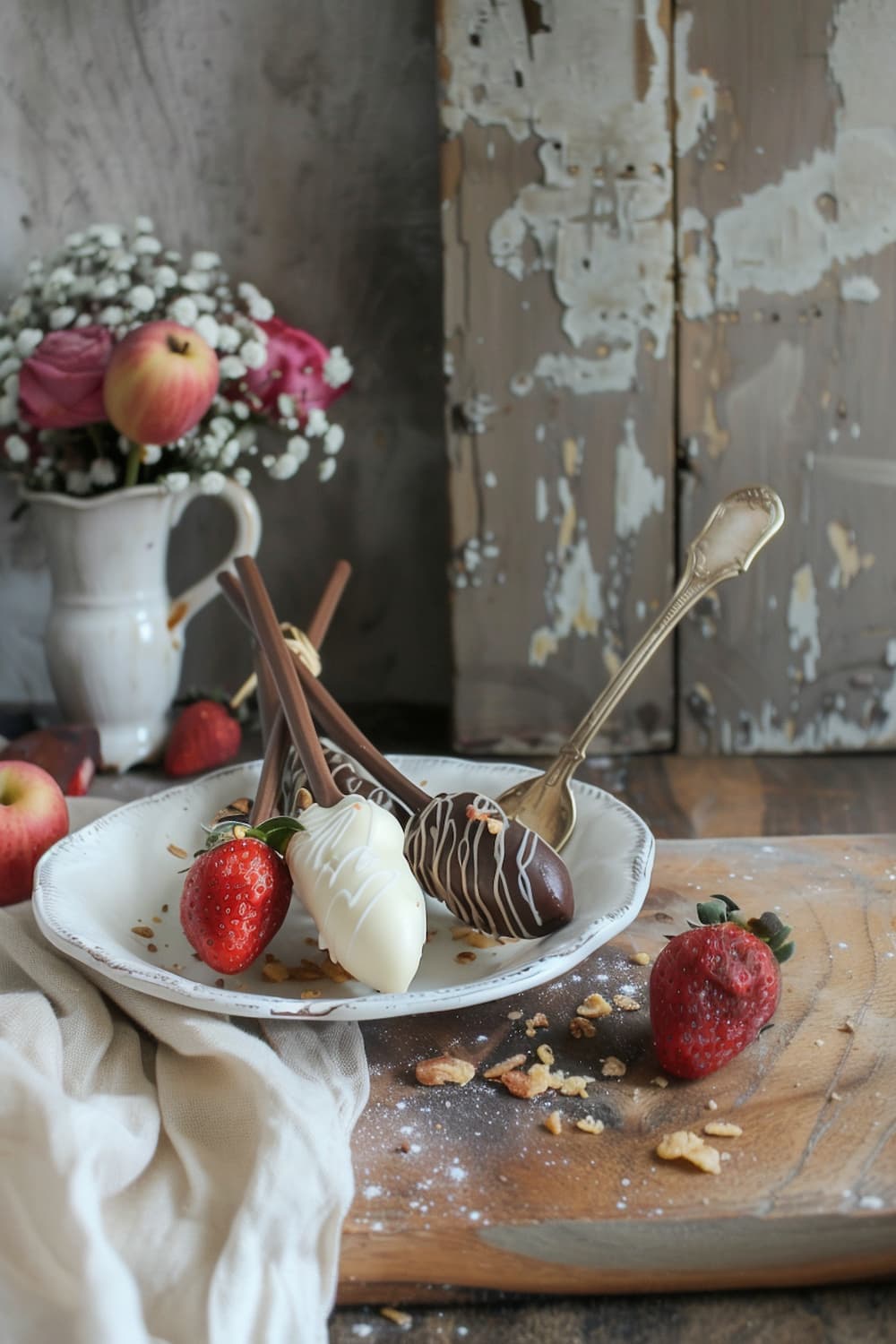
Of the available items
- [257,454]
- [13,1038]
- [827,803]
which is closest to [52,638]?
[257,454]

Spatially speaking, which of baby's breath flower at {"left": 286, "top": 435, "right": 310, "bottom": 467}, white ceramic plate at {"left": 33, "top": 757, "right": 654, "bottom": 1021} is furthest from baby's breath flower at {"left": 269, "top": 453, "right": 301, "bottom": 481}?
white ceramic plate at {"left": 33, "top": 757, "right": 654, "bottom": 1021}

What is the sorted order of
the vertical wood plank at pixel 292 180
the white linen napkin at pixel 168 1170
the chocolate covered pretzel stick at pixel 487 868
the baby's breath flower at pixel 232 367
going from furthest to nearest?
the vertical wood plank at pixel 292 180
the baby's breath flower at pixel 232 367
the chocolate covered pretzel stick at pixel 487 868
the white linen napkin at pixel 168 1170

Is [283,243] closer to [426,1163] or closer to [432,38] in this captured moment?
[432,38]

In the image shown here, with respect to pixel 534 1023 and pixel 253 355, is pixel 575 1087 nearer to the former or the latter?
pixel 534 1023

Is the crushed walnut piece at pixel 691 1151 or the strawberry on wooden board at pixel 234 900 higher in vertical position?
the strawberry on wooden board at pixel 234 900

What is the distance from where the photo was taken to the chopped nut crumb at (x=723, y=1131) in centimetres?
62

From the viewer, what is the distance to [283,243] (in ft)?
4.60

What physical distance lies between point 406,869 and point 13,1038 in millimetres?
235

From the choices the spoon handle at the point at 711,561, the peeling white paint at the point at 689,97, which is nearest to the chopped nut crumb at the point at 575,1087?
the spoon handle at the point at 711,561

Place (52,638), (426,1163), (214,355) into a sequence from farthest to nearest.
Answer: (52,638), (214,355), (426,1163)

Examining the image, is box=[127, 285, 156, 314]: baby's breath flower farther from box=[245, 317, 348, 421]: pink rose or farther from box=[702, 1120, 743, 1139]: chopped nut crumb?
box=[702, 1120, 743, 1139]: chopped nut crumb

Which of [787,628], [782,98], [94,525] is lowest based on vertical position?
[787,628]

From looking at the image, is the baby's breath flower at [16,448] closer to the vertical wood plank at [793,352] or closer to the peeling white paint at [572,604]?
the peeling white paint at [572,604]

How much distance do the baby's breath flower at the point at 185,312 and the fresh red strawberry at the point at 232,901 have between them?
2.16 feet
